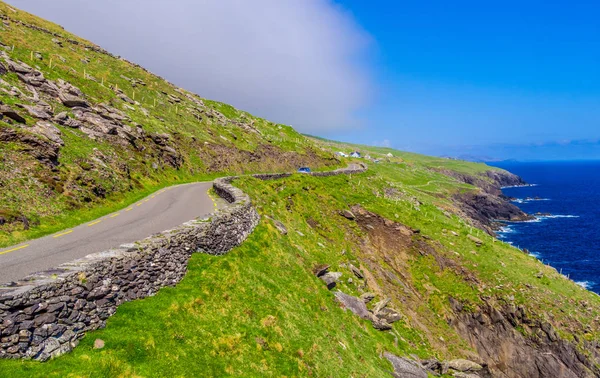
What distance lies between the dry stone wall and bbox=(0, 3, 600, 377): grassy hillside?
20.2 inches

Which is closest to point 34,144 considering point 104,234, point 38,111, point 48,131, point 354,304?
point 48,131

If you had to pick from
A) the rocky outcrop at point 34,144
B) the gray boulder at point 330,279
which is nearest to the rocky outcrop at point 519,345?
the gray boulder at point 330,279

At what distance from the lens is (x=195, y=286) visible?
1670cm

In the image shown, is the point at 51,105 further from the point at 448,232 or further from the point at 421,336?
the point at 448,232

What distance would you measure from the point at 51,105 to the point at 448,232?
5607 centimetres

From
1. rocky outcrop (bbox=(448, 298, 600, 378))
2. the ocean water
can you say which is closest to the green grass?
rocky outcrop (bbox=(448, 298, 600, 378))

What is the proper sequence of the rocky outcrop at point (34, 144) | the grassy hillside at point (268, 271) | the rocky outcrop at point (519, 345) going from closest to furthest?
the grassy hillside at point (268, 271) < the rocky outcrop at point (34, 144) < the rocky outcrop at point (519, 345)

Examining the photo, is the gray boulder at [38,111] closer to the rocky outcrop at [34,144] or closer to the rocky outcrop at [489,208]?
the rocky outcrop at [34,144]

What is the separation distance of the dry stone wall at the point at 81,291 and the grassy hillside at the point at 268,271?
1.68 feet

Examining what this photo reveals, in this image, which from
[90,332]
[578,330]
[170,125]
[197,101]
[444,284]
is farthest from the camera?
[197,101]

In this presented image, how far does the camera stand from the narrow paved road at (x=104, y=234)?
15086mm

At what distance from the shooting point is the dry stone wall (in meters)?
9.45

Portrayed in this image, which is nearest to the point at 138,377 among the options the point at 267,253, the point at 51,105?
the point at 267,253

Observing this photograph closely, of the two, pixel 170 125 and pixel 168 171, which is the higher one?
pixel 170 125
